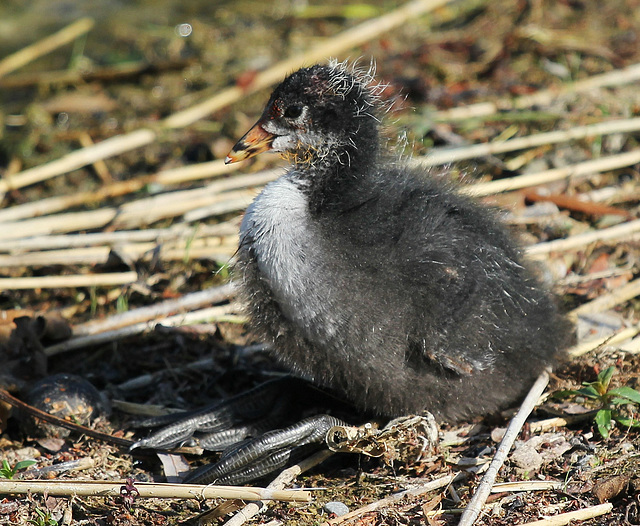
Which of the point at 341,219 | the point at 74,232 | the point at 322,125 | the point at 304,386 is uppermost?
the point at 322,125

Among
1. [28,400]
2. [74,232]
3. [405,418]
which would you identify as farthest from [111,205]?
[405,418]

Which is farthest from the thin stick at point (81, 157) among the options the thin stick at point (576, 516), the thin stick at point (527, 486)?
the thin stick at point (576, 516)

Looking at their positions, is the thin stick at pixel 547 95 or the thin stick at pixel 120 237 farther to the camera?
the thin stick at pixel 547 95

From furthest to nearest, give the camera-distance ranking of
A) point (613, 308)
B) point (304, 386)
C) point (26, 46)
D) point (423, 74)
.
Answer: point (26, 46) < point (423, 74) < point (613, 308) < point (304, 386)

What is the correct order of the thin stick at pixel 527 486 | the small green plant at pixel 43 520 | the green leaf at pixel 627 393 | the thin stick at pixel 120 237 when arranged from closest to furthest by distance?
the small green plant at pixel 43 520 < the thin stick at pixel 527 486 < the green leaf at pixel 627 393 < the thin stick at pixel 120 237

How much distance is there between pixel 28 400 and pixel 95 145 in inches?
95.1

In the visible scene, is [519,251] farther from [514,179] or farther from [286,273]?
[514,179]

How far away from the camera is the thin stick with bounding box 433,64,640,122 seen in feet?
18.2

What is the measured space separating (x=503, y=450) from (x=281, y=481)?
84 cm

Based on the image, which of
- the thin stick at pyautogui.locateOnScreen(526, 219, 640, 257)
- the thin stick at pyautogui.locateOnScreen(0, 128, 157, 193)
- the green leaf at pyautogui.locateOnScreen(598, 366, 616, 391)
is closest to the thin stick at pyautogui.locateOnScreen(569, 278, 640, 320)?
the thin stick at pyautogui.locateOnScreen(526, 219, 640, 257)

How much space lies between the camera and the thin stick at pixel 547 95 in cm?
555

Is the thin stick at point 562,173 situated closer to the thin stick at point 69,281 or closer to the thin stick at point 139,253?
the thin stick at point 139,253

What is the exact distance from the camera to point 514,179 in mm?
4781

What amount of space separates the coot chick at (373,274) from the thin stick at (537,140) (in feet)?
5.37
